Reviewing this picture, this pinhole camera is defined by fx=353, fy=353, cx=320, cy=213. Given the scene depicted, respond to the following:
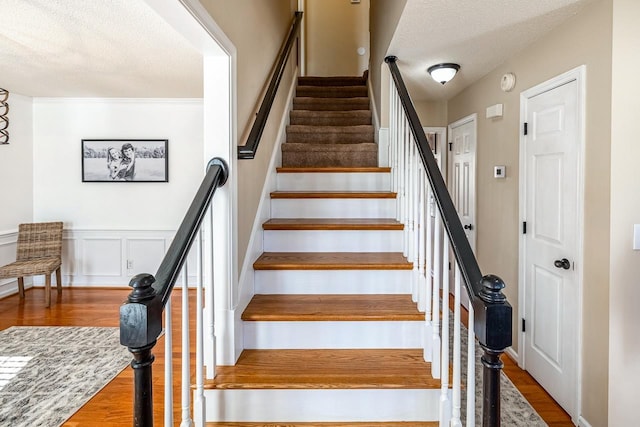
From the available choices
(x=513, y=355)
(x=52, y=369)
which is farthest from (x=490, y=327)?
(x=52, y=369)

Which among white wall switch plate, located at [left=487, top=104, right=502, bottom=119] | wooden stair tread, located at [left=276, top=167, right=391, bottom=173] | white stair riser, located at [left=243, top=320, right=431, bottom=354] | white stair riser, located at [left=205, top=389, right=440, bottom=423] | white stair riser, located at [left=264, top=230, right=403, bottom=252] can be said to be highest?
white wall switch plate, located at [left=487, top=104, right=502, bottom=119]

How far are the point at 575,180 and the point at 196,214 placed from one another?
2190 millimetres

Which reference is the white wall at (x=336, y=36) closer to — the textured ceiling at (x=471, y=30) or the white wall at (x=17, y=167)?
the textured ceiling at (x=471, y=30)

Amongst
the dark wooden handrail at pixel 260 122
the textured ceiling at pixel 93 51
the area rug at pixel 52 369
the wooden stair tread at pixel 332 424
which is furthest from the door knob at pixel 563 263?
the area rug at pixel 52 369

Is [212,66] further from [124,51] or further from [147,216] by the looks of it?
[147,216]

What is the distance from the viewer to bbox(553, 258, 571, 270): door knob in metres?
2.22

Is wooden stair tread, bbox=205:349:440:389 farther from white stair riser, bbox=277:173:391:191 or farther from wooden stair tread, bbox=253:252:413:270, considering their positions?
white stair riser, bbox=277:173:391:191

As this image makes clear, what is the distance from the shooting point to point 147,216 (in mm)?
4578

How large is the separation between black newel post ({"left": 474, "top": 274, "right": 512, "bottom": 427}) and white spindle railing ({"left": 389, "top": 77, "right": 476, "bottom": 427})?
0.16 m

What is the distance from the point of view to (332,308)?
6.09ft

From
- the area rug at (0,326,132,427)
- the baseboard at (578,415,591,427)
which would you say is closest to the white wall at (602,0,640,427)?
the baseboard at (578,415,591,427)

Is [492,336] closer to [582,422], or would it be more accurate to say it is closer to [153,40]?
[582,422]

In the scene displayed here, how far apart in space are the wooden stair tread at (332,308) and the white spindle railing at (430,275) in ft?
0.34

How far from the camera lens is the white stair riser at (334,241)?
91.6 inches
